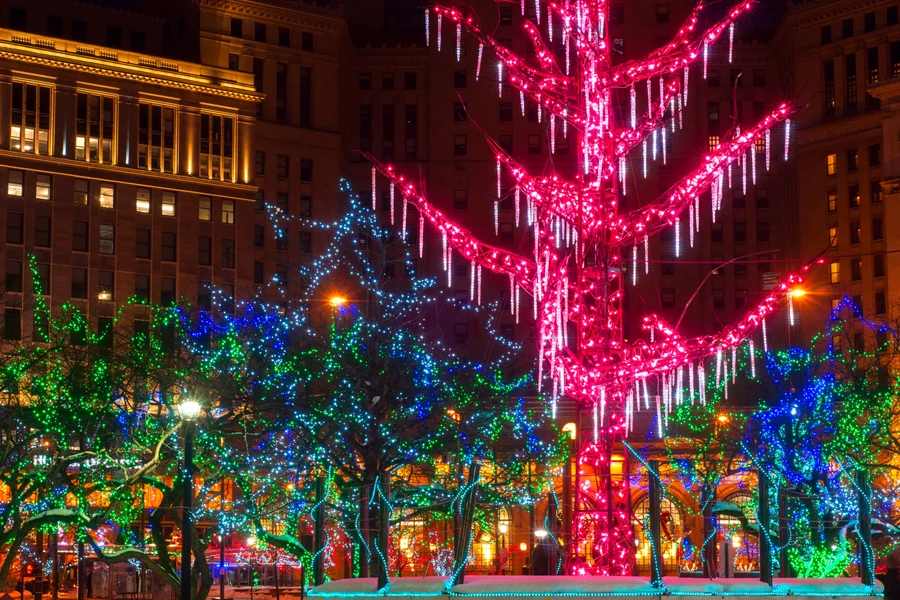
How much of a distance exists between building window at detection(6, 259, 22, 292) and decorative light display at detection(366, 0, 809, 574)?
3022 inches

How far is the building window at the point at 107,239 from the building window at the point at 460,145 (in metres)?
29.5

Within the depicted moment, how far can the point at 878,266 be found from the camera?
344ft

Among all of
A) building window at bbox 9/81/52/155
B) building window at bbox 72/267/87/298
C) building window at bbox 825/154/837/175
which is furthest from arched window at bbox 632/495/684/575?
building window at bbox 9/81/52/155

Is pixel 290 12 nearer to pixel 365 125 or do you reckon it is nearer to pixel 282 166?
pixel 365 125

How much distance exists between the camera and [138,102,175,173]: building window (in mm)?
104500

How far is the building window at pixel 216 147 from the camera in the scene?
106875mm

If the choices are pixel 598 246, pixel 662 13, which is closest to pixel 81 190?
pixel 662 13

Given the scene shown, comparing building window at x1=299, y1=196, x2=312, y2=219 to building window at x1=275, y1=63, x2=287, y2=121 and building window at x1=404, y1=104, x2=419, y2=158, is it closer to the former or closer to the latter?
building window at x1=275, y1=63, x2=287, y2=121

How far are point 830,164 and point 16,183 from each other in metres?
58.4

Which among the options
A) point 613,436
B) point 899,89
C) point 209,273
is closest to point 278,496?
point 613,436

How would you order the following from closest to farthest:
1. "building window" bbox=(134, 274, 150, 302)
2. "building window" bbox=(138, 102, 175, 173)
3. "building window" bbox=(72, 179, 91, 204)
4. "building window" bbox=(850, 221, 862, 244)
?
"building window" bbox=(72, 179, 91, 204), "building window" bbox=(134, 274, 150, 302), "building window" bbox=(138, 102, 175, 173), "building window" bbox=(850, 221, 862, 244)

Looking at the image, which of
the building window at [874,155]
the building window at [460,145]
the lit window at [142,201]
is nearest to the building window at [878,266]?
the building window at [874,155]

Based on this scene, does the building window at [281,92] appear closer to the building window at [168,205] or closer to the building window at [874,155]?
the building window at [168,205]

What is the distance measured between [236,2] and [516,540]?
6212cm
